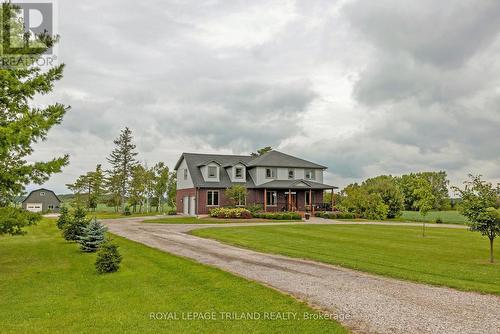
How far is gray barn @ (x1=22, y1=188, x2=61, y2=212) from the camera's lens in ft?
226

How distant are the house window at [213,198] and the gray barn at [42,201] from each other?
41266mm

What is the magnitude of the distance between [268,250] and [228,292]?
765 centimetres

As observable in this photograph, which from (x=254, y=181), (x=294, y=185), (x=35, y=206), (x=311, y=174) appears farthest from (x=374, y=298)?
(x=35, y=206)

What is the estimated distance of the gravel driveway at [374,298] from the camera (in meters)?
7.26

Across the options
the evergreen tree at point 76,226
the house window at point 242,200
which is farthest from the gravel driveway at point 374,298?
the house window at point 242,200

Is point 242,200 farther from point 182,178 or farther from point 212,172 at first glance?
point 182,178

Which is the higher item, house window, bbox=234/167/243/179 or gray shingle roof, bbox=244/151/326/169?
gray shingle roof, bbox=244/151/326/169

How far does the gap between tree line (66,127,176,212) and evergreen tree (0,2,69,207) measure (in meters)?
44.3

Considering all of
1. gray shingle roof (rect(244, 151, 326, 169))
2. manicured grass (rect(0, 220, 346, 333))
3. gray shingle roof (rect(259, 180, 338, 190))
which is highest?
gray shingle roof (rect(244, 151, 326, 169))

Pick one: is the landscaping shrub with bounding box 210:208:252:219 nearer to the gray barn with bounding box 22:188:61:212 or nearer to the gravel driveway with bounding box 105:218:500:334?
the gravel driveway with bounding box 105:218:500:334

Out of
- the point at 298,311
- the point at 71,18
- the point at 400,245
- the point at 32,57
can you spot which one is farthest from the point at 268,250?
A: the point at 71,18

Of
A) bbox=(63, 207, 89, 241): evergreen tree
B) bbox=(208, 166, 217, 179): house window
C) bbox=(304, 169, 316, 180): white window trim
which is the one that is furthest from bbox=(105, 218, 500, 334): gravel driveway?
bbox=(304, 169, 316, 180): white window trim

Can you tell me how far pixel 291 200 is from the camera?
152 ft
